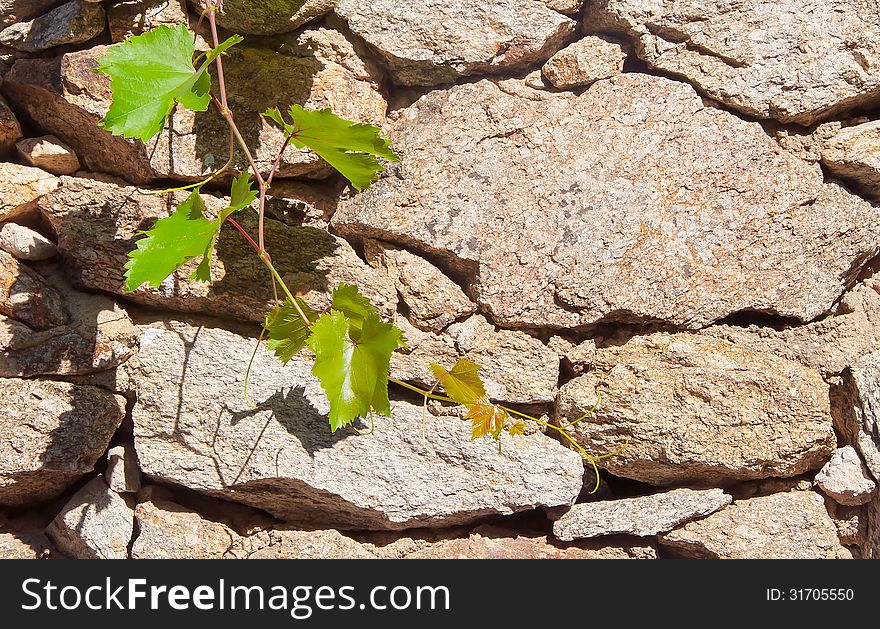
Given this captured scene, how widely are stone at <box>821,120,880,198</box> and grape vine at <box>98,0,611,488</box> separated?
1.08 meters

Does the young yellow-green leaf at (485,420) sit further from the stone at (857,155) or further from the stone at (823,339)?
the stone at (857,155)

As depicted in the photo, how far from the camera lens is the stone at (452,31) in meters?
2.01

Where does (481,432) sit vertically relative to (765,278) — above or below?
below

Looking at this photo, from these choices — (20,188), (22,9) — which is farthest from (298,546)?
(22,9)

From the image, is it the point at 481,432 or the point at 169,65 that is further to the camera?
the point at 481,432

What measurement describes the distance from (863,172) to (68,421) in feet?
6.84

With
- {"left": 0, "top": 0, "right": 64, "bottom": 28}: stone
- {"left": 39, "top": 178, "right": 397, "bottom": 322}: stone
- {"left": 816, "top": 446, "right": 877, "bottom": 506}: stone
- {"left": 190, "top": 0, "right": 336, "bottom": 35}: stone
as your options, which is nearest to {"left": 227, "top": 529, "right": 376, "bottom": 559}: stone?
{"left": 39, "top": 178, "right": 397, "bottom": 322}: stone

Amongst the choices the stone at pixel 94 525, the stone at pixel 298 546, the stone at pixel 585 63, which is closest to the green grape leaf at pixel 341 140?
the stone at pixel 585 63

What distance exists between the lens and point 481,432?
1.80 m

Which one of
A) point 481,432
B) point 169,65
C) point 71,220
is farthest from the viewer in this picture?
point 71,220

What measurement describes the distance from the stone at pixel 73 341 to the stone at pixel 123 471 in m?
0.16

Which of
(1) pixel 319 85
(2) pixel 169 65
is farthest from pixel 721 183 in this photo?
(2) pixel 169 65

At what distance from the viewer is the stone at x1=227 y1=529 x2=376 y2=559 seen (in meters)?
1.90

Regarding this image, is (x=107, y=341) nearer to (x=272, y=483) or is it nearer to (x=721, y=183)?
(x=272, y=483)
